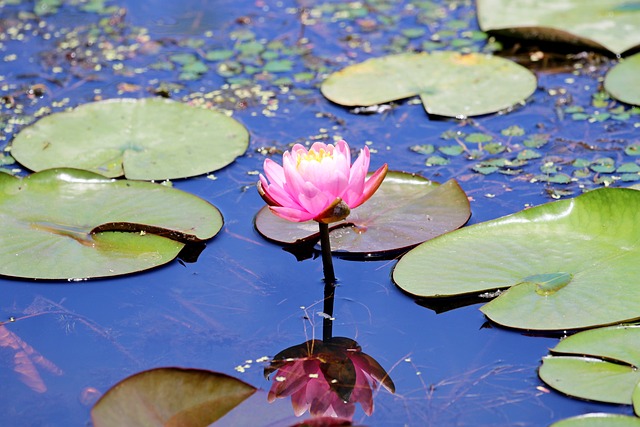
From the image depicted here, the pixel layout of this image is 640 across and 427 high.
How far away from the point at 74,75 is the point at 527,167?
2448mm

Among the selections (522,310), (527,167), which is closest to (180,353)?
(522,310)

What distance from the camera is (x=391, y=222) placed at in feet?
10.2

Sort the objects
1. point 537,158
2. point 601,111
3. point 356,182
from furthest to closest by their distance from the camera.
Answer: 1. point 601,111
2. point 537,158
3. point 356,182

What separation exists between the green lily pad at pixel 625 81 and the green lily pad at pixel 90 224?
6.67ft

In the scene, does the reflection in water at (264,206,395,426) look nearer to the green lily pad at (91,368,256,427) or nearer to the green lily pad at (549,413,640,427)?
the green lily pad at (91,368,256,427)

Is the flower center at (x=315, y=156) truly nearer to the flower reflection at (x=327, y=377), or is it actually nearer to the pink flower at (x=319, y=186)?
the pink flower at (x=319, y=186)

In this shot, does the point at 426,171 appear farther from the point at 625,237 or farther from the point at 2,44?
the point at 2,44

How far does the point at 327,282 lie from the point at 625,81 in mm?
2084

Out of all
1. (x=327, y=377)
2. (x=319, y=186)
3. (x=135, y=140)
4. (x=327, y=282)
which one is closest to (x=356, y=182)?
(x=319, y=186)

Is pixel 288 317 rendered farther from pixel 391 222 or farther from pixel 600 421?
pixel 600 421

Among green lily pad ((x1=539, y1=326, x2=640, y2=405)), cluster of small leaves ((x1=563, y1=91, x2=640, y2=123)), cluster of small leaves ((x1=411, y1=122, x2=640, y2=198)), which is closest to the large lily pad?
green lily pad ((x1=539, y1=326, x2=640, y2=405))

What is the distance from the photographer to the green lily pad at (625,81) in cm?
404

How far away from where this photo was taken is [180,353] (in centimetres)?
261

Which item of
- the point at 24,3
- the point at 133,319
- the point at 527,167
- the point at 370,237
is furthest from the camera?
the point at 24,3
